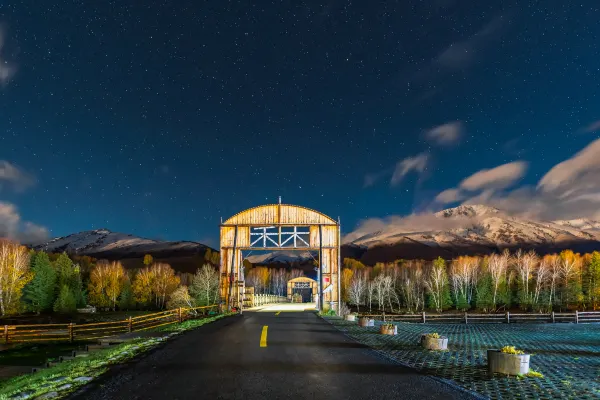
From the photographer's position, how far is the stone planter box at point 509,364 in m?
Answer: 8.93

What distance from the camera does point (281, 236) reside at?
41.8 meters

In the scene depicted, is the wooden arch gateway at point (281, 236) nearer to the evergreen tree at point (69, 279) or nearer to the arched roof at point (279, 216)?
the arched roof at point (279, 216)

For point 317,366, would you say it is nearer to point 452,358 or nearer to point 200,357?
point 200,357

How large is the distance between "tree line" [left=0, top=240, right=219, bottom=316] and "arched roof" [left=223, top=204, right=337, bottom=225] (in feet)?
36.3

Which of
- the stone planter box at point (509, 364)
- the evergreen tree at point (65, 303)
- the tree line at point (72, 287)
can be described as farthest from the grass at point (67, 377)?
the evergreen tree at point (65, 303)

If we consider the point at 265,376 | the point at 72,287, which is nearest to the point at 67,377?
the point at 265,376

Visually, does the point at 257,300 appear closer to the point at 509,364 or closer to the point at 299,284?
the point at 299,284

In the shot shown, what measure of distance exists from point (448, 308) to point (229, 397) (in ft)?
285

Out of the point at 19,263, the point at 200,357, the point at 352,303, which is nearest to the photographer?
the point at 200,357

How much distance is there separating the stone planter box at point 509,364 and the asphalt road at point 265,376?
1816 mm

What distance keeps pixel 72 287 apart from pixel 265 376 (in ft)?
266

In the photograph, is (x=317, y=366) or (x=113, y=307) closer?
(x=317, y=366)

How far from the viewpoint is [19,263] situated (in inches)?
2562

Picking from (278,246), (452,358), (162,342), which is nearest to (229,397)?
(452,358)
